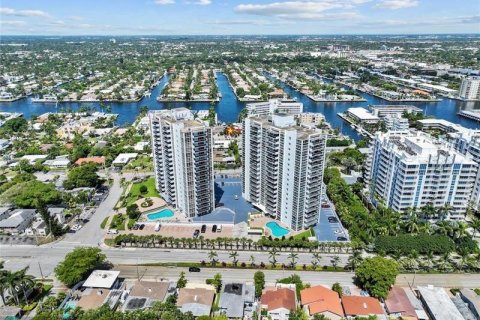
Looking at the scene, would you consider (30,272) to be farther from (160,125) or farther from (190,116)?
(190,116)

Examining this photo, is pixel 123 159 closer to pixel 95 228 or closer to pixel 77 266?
pixel 95 228

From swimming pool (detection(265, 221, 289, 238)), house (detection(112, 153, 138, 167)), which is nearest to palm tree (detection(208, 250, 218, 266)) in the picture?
swimming pool (detection(265, 221, 289, 238))

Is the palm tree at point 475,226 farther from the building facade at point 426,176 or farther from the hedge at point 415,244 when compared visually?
the hedge at point 415,244

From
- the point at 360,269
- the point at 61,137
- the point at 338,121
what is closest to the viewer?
the point at 360,269

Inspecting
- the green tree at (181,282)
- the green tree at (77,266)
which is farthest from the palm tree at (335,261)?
the green tree at (77,266)

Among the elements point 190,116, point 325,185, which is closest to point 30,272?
point 190,116
